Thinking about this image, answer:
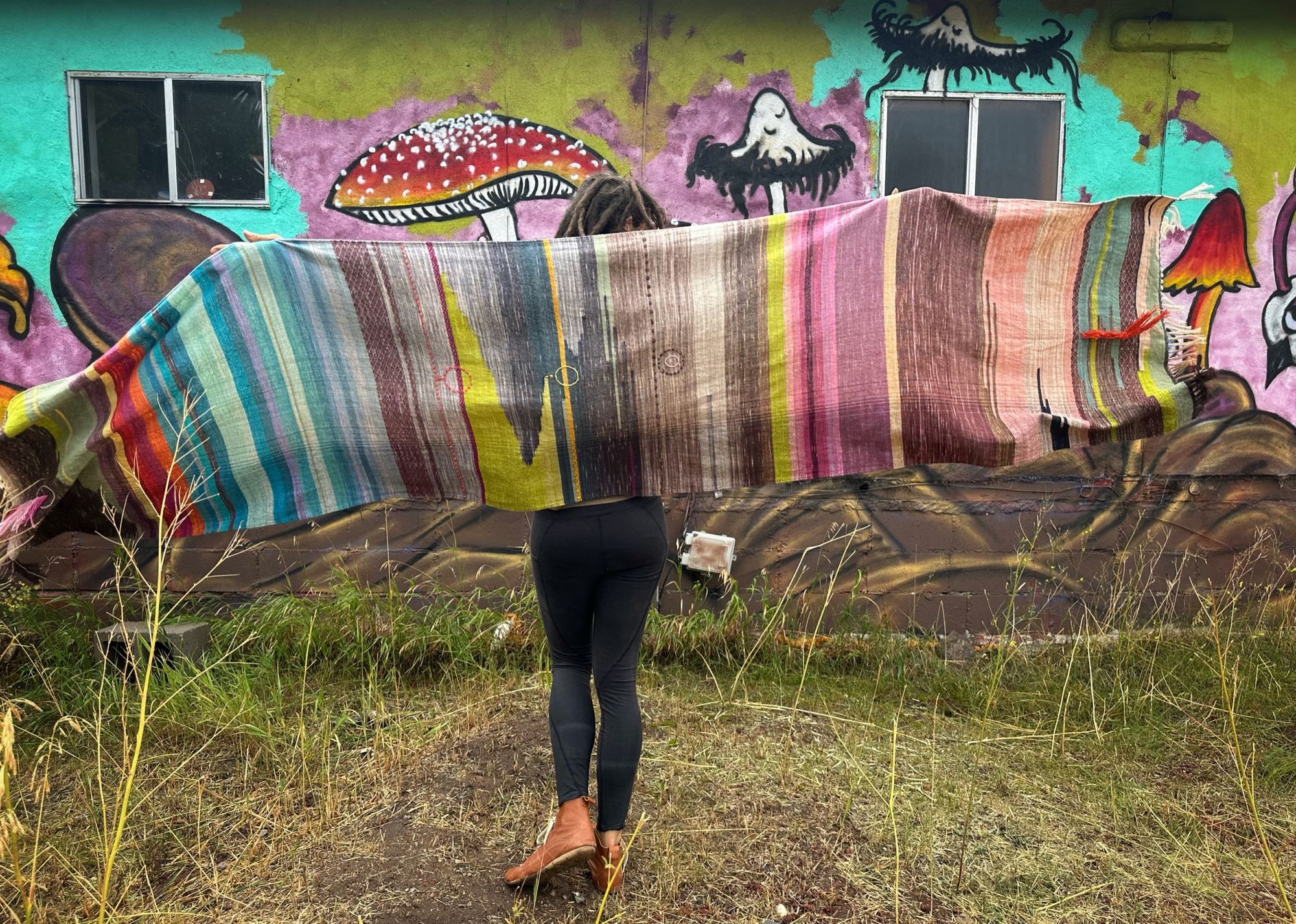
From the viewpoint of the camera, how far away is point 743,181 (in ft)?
15.3

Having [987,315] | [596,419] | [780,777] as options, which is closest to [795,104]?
[987,315]

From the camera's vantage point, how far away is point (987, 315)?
8.50 feet

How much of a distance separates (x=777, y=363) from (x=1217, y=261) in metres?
3.73

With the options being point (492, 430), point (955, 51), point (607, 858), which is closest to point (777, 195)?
point (955, 51)

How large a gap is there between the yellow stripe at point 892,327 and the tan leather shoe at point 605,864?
1.38 m

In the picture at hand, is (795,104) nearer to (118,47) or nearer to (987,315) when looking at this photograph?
(987,315)

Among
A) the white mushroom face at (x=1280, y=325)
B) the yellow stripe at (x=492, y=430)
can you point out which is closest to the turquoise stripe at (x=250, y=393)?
the yellow stripe at (x=492, y=430)

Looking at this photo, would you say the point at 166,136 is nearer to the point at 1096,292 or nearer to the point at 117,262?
the point at 117,262

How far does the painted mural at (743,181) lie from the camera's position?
4527 millimetres

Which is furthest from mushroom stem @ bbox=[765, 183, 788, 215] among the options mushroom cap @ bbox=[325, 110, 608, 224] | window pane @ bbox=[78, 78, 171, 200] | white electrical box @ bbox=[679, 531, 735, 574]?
window pane @ bbox=[78, 78, 171, 200]

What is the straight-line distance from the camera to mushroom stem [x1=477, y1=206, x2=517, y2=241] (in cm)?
462

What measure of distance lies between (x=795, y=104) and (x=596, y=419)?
308cm

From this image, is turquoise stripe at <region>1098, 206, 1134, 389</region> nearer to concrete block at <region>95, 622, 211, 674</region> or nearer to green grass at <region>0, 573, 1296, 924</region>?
green grass at <region>0, 573, 1296, 924</region>

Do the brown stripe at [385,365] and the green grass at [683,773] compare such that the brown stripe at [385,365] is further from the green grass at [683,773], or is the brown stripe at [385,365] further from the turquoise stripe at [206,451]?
the green grass at [683,773]
